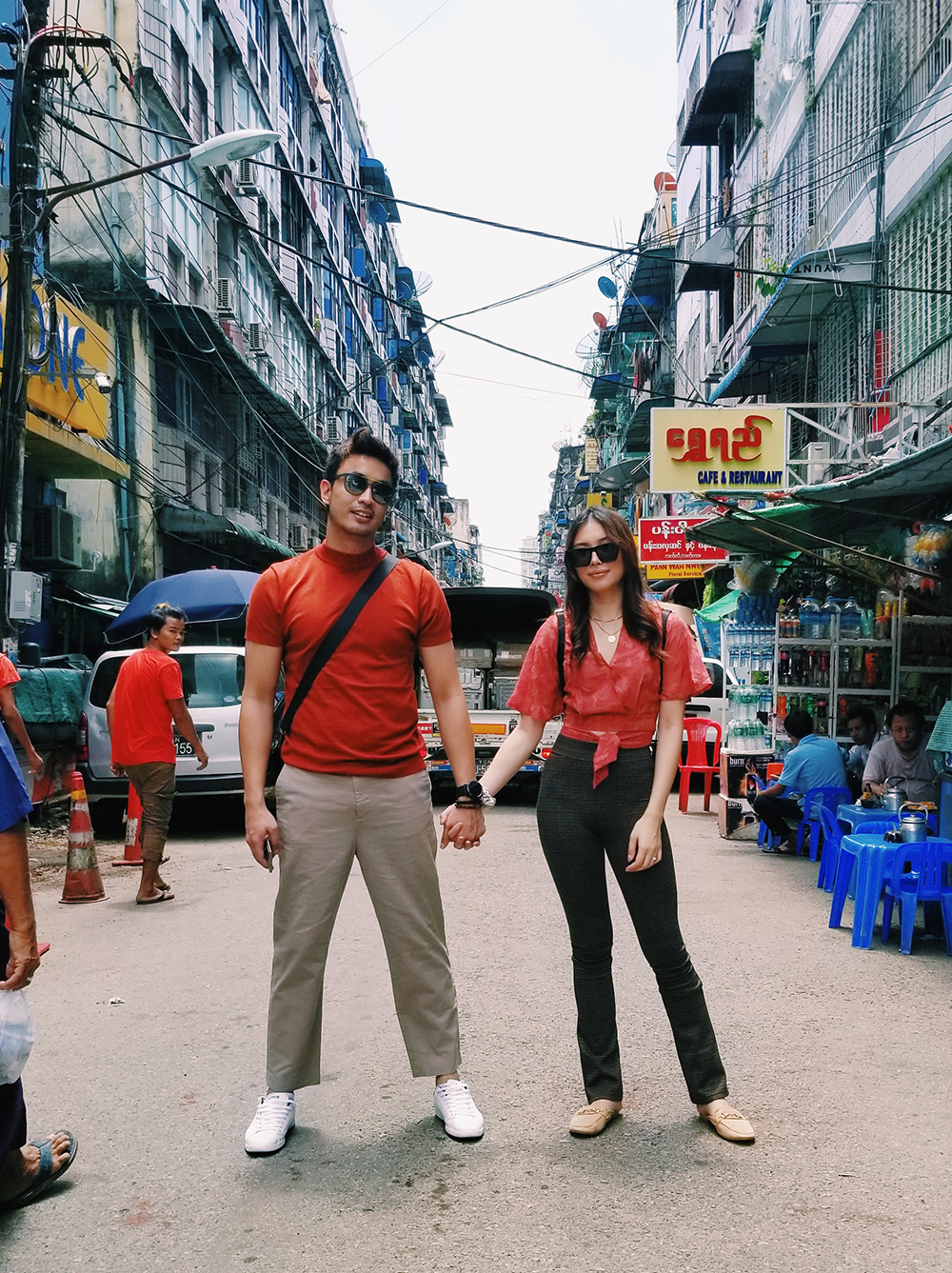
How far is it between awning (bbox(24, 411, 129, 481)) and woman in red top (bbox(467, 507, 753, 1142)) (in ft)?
39.5

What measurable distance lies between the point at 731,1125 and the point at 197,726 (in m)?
8.33

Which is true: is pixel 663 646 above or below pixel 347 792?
above

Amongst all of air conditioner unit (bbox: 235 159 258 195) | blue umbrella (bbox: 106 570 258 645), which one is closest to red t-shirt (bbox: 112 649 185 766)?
blue umbrella (bbox: 106 570 258 645)

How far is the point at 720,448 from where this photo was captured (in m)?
13.9

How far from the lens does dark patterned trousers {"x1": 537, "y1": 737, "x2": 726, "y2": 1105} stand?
3732 mm

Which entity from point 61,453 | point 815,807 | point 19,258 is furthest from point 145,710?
point 61,453

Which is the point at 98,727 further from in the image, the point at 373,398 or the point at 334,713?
the point at 373,398

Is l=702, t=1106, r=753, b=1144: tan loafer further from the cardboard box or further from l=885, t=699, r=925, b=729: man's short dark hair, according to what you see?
the cardboard box

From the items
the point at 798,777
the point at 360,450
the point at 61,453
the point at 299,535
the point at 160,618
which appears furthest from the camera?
the point at 299,535

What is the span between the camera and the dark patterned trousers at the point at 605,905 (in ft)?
12.2

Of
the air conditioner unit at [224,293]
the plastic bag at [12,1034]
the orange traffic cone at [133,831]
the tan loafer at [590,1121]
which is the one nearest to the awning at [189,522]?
the air conditioner unit at [224,293]

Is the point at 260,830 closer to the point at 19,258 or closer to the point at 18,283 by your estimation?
the point at 18,283

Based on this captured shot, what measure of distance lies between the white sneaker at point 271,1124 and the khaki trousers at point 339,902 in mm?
38

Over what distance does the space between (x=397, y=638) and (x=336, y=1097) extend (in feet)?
5.45
